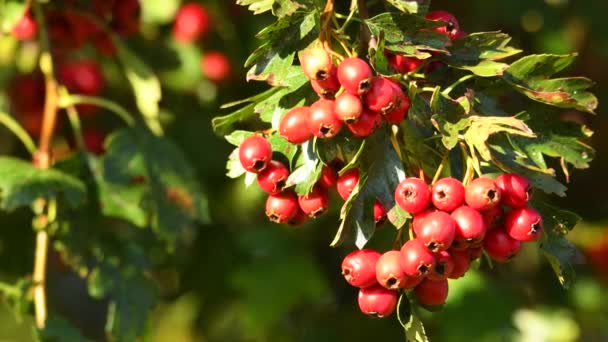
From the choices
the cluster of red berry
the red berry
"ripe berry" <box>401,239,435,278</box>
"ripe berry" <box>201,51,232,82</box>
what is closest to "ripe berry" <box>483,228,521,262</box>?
the cluster of red berry

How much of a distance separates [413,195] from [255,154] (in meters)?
0.23

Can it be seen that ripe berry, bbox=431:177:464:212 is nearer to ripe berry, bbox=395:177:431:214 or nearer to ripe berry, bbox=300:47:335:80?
ripe berry, bbox=395:177:431:214

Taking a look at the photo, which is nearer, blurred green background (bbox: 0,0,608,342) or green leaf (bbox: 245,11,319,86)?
green leaf (bbox: 245,11,319,86)

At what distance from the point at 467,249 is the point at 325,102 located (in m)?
0.29

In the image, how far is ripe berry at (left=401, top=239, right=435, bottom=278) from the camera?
1.54m

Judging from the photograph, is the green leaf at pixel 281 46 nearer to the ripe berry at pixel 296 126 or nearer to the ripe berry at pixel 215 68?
the ripe berry at pixel 296 126

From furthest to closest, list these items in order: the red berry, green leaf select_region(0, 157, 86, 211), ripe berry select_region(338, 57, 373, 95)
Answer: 1. the red berry
2. green leaf select_region(0, 157, 86, 211)
3. ripe berry select_region(338, 57, 373, 95)

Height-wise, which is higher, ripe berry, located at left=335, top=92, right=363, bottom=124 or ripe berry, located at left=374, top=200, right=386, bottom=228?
ripe berry, located at left=335, top=92, right=363, bottom=124

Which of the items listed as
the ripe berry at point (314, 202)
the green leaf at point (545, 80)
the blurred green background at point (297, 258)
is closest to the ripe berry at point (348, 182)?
the ripe berry at point (314, 202)

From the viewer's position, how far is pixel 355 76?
151 centimetres

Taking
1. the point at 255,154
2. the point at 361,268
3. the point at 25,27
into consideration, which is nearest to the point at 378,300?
the point at 361,268

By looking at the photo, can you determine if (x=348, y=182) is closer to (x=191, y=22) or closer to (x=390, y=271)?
(x=390, y=271)

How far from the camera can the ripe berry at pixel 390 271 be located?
1578 mm

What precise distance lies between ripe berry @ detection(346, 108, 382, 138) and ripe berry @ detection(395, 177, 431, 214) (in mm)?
87
